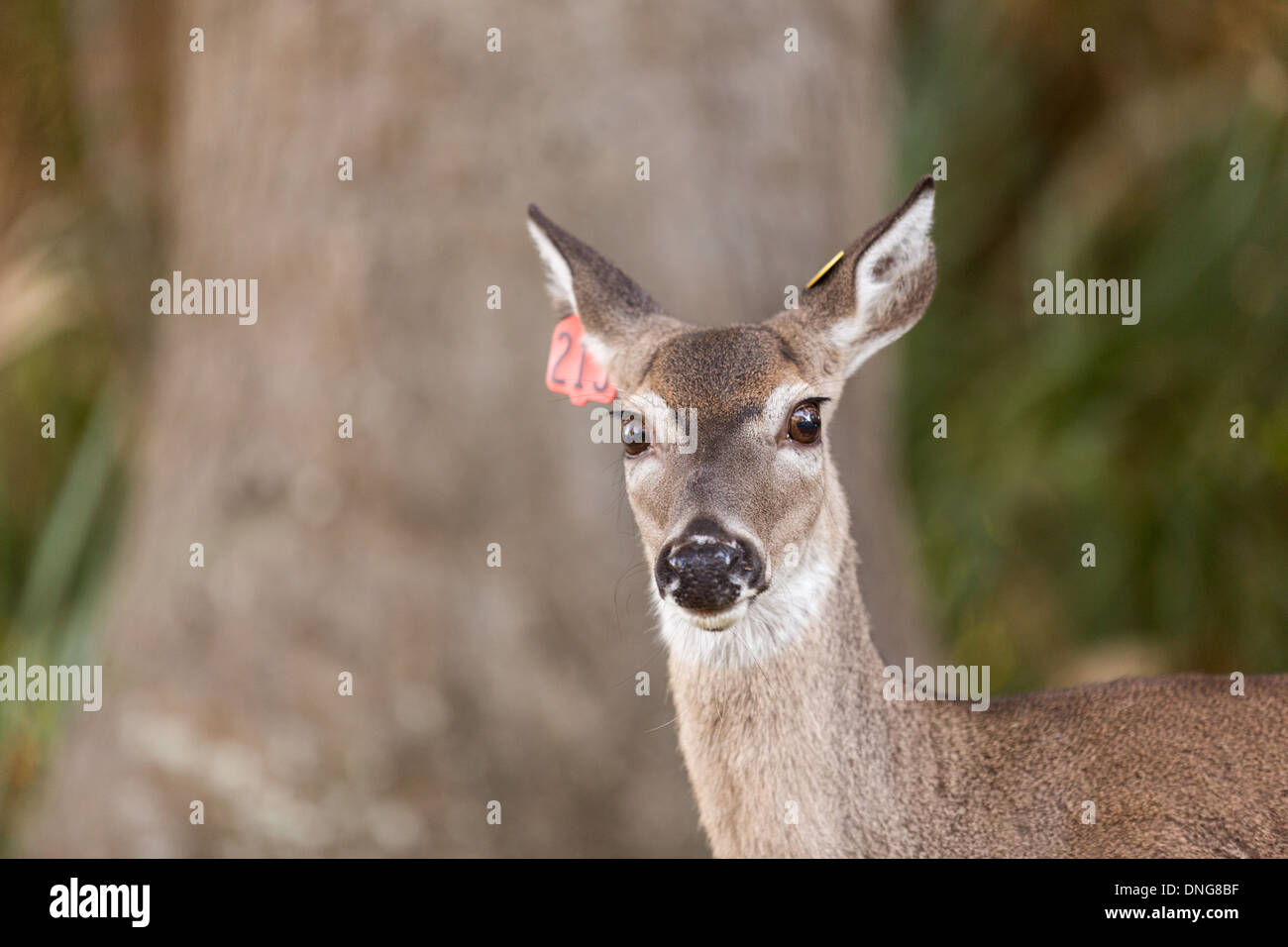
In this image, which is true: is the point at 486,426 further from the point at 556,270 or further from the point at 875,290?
the point at 875,290

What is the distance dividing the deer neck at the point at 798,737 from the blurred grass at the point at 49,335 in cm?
585

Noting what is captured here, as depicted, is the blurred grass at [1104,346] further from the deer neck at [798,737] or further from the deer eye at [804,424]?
the deer eye at [804,424]

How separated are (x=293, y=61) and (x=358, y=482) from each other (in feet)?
7.37

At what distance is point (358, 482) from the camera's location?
7.10 metres

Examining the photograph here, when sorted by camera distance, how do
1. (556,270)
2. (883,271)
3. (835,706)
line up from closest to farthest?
(883,271) → (835,706) → (556,270)

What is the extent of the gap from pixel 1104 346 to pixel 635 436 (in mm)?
4476

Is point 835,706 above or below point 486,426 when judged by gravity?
below

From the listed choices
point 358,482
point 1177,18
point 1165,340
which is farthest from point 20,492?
point 1177,18

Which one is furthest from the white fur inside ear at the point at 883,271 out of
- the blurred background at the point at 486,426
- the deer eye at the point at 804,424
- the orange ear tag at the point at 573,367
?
the blurred background at the point at 486,426

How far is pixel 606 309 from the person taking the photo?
4191 mm

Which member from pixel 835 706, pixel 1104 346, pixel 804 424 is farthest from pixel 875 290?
pixel 1104 346

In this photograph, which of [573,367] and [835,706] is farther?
[573,367]

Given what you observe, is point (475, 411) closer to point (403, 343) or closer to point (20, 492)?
point (403, 343)

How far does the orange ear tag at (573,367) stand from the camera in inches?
166
